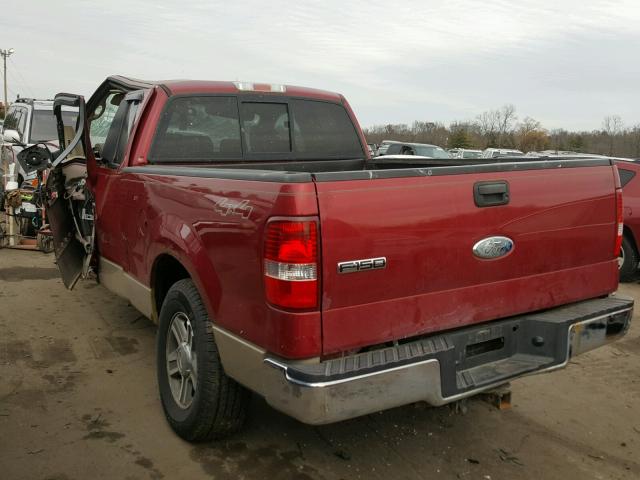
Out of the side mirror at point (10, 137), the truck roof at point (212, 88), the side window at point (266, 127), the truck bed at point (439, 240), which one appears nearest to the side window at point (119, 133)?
the truck roof at point (212, 88)

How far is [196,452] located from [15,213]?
6.74 m

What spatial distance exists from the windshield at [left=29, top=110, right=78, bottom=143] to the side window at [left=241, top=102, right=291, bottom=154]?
763 cm

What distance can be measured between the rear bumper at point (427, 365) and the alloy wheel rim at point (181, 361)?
456 mm

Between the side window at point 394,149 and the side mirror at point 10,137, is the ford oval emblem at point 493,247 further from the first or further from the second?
the side window at point 394,149

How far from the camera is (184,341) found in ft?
10.9

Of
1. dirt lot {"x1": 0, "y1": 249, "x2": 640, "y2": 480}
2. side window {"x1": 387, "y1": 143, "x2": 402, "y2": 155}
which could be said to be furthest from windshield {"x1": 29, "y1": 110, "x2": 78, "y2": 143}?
side window {"x1": 387, "y1": 143, "x2": 402, "y2": 155}

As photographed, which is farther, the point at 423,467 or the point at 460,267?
the point at 423,467

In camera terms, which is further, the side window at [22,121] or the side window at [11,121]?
the side window at [11,121]

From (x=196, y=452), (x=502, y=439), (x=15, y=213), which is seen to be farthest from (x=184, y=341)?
(x=15, y=213)

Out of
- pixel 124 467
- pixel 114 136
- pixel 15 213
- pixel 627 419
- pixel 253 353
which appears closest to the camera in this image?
pixel 253 353

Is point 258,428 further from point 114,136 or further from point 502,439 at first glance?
point 114,136

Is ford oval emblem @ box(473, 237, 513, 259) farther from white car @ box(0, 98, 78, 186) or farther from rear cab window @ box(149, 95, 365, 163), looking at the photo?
white car @ box(0, 98, 78, 186)

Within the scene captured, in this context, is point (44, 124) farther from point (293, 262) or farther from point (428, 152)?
point (428, 152)

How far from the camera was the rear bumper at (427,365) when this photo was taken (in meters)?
2.35
